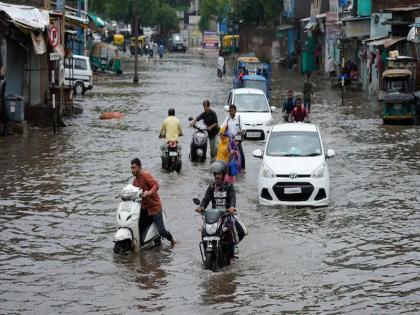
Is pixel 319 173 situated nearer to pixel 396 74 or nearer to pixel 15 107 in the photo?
pixel 15 107

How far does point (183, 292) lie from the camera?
1327cm

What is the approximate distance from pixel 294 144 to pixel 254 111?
1129cm

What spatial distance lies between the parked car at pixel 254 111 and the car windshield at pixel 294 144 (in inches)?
328

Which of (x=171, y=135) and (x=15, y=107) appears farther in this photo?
(x=15, y=107)

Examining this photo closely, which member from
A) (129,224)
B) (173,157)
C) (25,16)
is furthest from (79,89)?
(129,224)

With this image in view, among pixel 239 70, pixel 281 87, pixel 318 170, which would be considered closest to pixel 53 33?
pixel 318 170

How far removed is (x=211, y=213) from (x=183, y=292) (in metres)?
1.44

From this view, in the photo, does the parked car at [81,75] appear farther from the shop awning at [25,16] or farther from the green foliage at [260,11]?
the green foliage at [260,11]

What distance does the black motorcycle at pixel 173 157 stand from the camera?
77.2ft

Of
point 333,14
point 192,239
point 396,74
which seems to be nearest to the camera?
point 192,239

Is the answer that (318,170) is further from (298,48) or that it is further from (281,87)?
(298,48)

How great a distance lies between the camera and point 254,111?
105 ft

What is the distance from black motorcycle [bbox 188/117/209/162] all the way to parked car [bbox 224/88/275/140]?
424cm

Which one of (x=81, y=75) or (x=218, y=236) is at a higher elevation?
(x=81, y=75)
